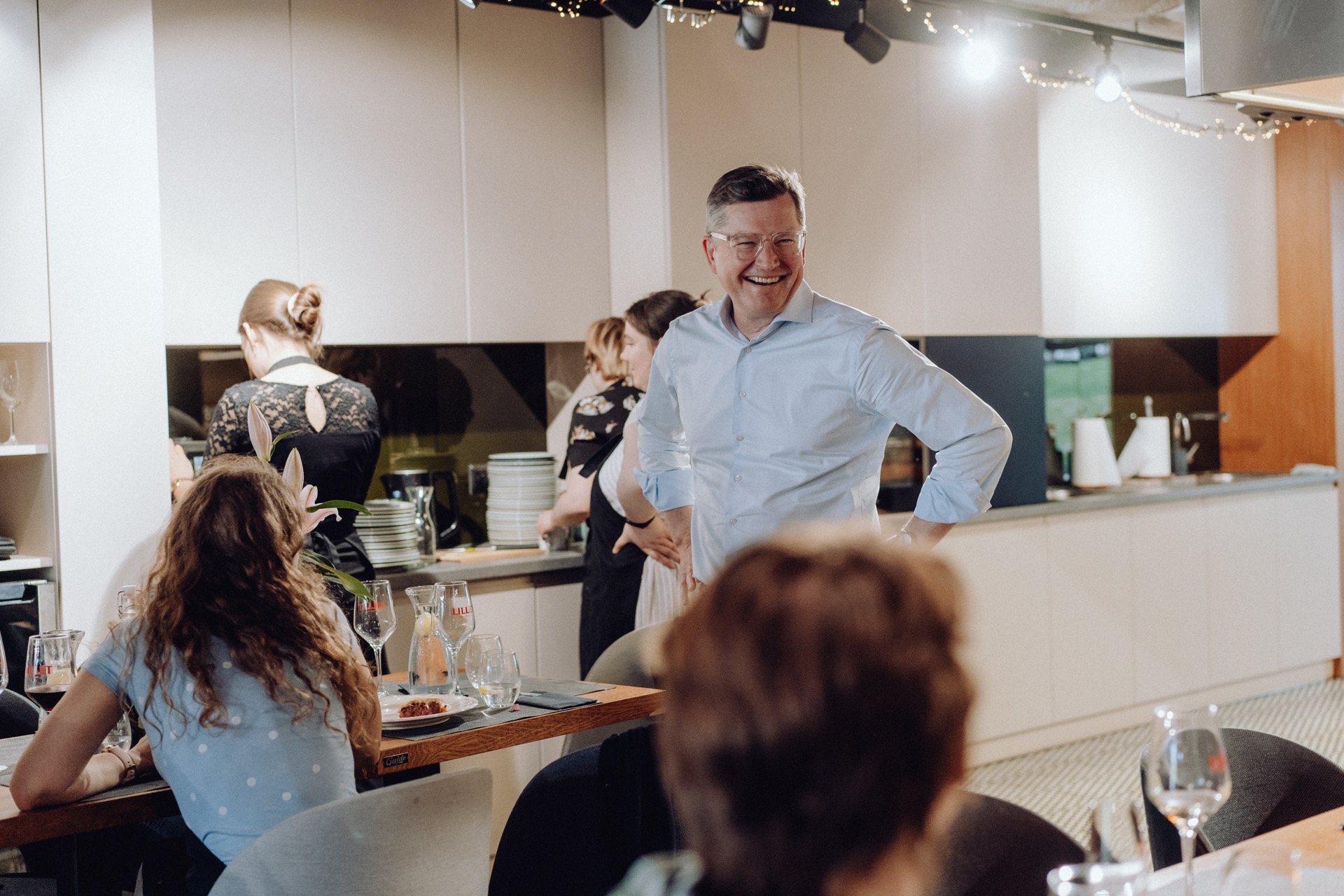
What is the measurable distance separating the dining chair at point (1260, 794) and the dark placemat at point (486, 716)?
1.04 m

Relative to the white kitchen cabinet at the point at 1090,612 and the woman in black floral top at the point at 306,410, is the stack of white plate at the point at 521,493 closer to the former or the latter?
the woman in black floral top at the point at 306,410

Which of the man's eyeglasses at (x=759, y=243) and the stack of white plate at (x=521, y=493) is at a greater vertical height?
the man's eyeglasses at (x=759, y=243)

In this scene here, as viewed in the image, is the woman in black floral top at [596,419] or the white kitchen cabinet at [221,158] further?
the woman in black floral top at [596,419]

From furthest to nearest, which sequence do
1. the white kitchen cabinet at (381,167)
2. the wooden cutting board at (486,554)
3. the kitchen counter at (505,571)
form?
1. the wooden cutting board at (486,554)
2. the white kitchen cabinet at (381,167)
3. the kitchen counter at (505,571)

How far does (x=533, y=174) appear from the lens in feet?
13.7

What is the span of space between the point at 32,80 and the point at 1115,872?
2.91 m

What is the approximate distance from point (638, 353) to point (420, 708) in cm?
140

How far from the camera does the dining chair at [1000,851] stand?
1484mm

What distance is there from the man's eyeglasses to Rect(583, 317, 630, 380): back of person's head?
1.45 meters

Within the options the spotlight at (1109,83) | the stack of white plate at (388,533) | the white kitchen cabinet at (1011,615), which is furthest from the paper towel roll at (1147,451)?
the stack of white plate at (388,533)

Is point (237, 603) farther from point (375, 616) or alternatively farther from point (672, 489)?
point (672, 489)

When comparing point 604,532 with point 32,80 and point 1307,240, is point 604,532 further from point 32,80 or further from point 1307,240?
point 1307,240

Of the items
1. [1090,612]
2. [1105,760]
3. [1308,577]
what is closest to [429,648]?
[1105,760]

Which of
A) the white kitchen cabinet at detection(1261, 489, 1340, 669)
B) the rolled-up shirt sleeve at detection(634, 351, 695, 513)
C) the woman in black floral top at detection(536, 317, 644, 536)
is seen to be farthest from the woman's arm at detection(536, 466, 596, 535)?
the white kitchen cabinet at detection(1261, 489, 1340, 669)
